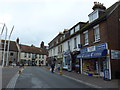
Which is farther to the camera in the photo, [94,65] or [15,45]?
[15,45]

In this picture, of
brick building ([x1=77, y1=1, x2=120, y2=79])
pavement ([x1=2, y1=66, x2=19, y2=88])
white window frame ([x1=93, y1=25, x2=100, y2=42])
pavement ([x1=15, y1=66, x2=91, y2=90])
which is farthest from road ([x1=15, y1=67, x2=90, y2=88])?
white window frame ([x1=93, y1=25, x2=100, y2=42])

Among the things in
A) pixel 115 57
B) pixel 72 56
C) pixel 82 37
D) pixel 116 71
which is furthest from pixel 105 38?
pixel 72 56

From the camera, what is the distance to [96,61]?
16266mm

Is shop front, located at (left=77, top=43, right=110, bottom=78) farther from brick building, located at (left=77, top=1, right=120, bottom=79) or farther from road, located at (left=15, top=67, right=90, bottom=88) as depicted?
road, located at (left=15, top=67, right=90, bottom=88)

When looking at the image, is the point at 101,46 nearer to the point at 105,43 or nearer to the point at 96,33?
the point at 105,43

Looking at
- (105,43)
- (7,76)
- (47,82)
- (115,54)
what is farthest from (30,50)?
(47,82)

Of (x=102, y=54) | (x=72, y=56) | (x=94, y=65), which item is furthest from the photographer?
(x=72, y=56)

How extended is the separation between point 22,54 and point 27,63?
4847 mm

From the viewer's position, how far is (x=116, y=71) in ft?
44.7

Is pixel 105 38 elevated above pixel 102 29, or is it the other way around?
pixel 102 29

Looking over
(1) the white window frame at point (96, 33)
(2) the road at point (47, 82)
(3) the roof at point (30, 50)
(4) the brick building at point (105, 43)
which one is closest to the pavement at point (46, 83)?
(2) the road at point (47, 82)

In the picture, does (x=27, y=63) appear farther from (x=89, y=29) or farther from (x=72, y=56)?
(x=89, y=29)

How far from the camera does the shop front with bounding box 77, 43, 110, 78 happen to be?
13.9 m

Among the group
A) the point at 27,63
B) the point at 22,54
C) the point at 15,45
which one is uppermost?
the point at 15,45
